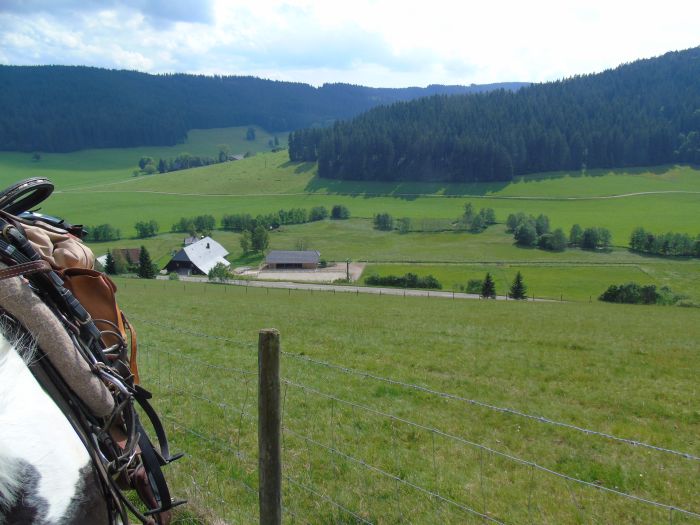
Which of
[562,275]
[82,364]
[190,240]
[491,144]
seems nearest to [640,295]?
[562,275]

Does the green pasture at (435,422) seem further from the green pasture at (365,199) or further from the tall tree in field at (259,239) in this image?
the green pasture at (365,199)

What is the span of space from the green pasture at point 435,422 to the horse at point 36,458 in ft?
8.80

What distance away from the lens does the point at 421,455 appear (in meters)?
6.99

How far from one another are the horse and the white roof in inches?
2960

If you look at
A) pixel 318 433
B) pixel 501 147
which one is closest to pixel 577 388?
pixel 318 433

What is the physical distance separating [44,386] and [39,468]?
0.58 meters

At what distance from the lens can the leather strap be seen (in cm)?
262

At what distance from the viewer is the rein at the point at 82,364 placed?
266 centimetres

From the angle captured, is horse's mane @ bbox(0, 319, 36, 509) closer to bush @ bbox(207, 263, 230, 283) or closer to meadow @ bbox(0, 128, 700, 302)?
meadow @ bbox(0, 128, 700, 302)

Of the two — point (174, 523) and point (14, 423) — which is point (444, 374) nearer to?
point (174, 523)

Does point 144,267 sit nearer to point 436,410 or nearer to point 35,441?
point 436,410

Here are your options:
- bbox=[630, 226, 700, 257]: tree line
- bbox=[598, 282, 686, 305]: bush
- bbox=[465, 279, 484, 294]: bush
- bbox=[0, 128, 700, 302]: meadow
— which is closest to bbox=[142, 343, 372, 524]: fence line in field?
bbox=[465, 279, 484, 294]: bush

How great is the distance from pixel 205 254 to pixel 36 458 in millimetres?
81177

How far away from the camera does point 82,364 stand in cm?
279
